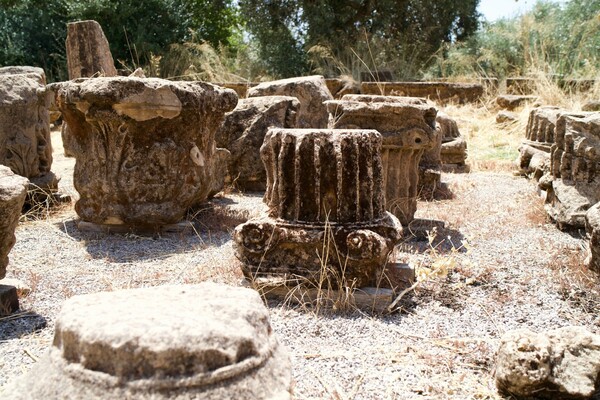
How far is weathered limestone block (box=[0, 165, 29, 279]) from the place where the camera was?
3180 mm

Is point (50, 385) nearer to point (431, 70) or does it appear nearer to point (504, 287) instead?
point (504, 287)

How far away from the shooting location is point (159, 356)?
1.53 meters

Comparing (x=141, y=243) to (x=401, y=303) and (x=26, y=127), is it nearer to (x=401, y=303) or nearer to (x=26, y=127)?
(x=26, y=127)

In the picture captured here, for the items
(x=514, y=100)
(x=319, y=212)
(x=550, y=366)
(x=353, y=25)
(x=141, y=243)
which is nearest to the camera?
(x=550, y=366)

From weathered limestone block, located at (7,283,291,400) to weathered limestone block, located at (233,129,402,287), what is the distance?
1.84 meters

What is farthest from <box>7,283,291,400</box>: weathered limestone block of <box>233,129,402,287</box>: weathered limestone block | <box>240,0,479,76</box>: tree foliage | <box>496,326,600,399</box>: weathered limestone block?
<box>240,0,479,76</box>: tree foliage

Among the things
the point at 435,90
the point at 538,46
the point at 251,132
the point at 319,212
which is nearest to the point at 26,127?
the point at 251,132

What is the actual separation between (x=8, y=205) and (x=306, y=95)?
5347 millimetres

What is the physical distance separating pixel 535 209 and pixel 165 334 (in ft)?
16.3

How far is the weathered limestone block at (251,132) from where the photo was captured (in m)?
6.92

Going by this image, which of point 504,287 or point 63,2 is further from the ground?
point 63,2

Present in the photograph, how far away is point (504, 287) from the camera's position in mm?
3838

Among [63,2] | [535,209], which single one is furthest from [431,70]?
[535,209]

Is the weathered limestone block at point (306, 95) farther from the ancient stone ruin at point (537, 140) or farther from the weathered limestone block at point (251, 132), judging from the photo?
the ancient stone ruin at point (537, 140)
